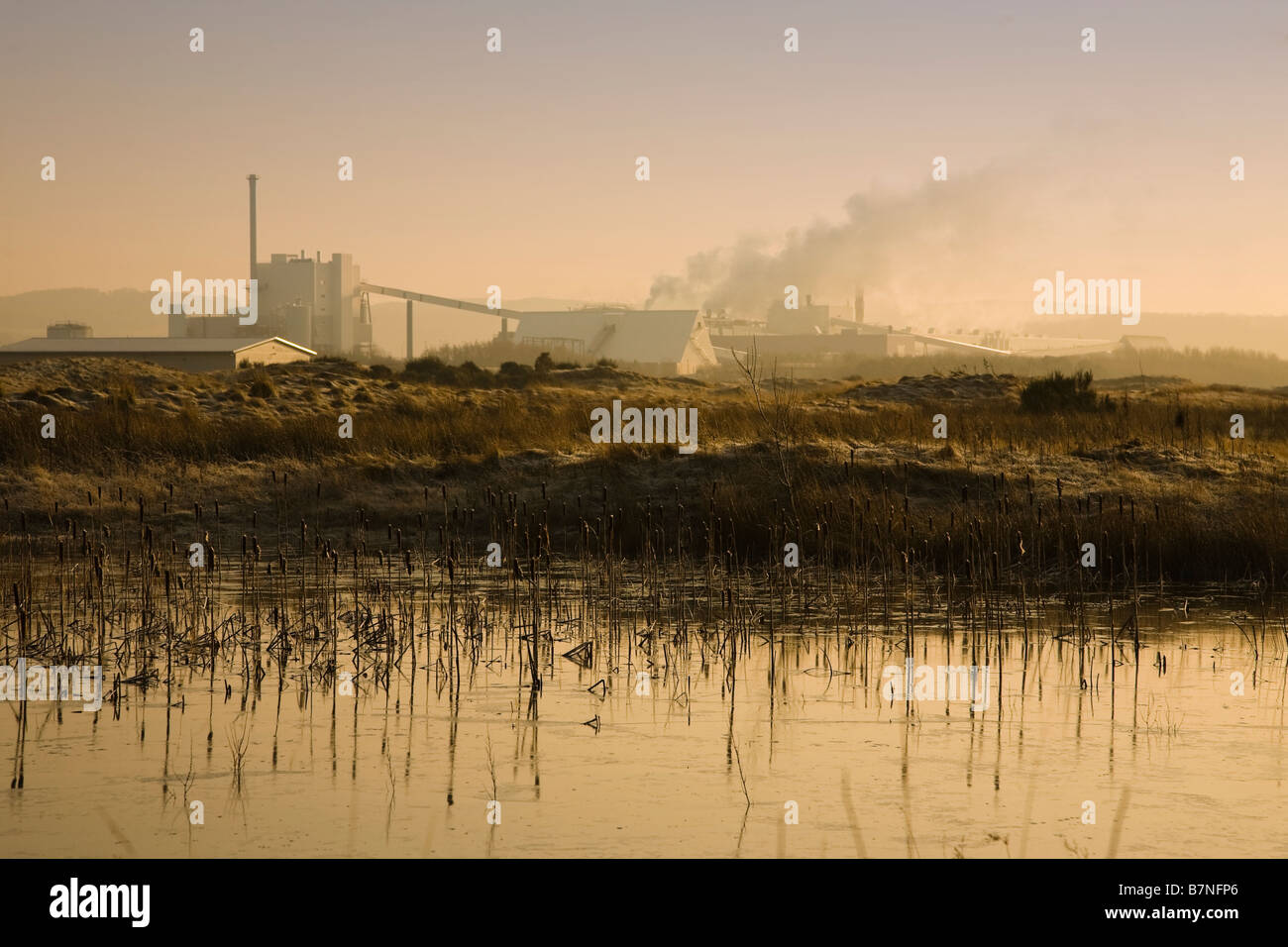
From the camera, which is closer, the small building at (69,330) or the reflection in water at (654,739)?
the reflection in water at (654,739)

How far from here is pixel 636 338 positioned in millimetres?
62219

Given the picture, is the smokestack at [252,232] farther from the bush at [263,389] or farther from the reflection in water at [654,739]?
the reflection in water at [654,739]

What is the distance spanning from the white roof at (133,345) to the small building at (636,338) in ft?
60.2

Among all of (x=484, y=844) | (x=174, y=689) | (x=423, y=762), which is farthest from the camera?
(x=174, y=689)

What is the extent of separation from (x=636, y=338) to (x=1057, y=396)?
37.6 m

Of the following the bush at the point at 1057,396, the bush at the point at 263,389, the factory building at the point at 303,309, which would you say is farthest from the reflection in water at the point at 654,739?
the factory building at the point at 303,309

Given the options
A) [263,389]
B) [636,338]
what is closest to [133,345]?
[263,389]

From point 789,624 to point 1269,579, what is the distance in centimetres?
502

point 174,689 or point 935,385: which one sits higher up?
point 935,385

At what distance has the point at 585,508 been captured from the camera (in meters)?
15.8

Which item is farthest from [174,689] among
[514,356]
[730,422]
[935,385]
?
[514,356]

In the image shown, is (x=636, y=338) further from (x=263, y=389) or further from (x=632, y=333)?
(x=263, y=389)

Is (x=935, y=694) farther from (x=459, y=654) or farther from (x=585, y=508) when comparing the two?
A: (x=585, y=508)

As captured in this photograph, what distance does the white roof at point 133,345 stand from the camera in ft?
133
